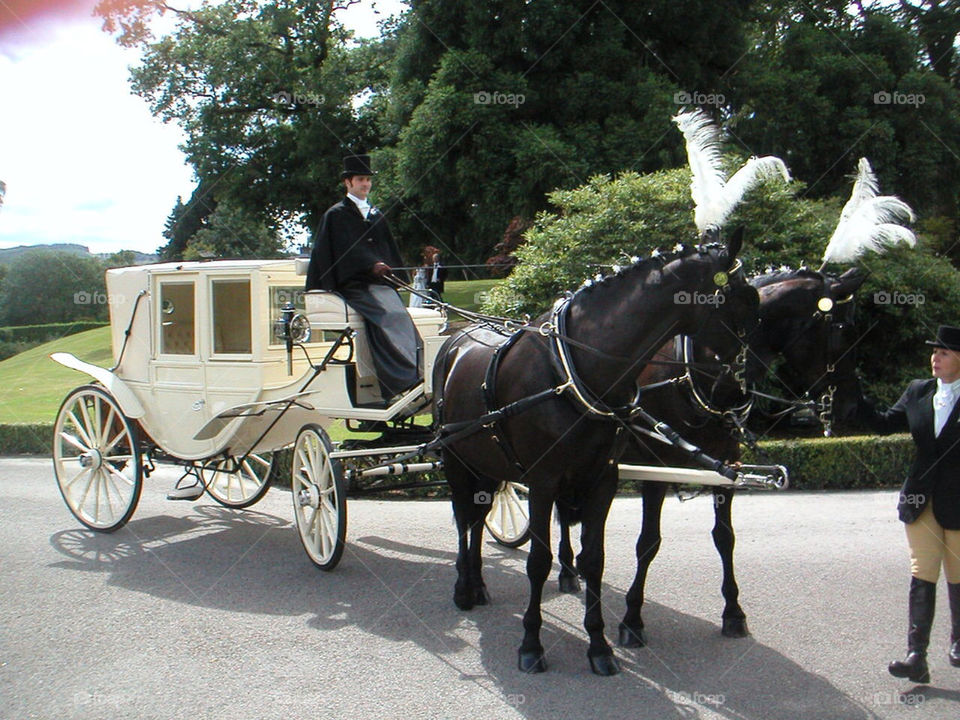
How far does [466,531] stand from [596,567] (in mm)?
1378

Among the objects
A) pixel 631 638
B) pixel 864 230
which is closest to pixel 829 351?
pixel 864 230

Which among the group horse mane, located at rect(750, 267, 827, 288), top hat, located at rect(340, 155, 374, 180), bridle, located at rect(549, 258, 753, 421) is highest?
top hat, located at rect(340, 155, 374, 180)

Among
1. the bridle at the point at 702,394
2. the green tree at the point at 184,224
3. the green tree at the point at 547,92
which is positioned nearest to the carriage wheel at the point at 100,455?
the bridle at the point at 702,394

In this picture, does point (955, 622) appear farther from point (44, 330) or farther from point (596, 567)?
point (44, 330)

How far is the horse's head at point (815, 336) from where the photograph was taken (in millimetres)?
5133

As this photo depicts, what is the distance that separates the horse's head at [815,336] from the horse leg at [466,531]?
2.07m

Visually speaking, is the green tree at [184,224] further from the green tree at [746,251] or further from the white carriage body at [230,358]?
the white carriage body at [230,358]

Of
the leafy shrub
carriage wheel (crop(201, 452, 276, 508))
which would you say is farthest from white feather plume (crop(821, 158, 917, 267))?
the leafy shrub

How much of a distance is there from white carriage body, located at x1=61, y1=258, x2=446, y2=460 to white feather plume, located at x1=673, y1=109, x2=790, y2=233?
7.54 ft

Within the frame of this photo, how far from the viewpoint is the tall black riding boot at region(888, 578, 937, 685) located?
437cm

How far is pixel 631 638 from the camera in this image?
505 cm

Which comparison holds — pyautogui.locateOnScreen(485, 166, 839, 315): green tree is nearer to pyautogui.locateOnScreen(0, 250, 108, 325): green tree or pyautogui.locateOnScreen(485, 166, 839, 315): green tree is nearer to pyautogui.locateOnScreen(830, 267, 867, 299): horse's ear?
pyautogui.locateOnScreen(830, 267, 867, 299): horse's ear

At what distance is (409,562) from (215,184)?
24586mm

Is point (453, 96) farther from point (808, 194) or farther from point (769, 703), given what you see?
point (769, 703)
